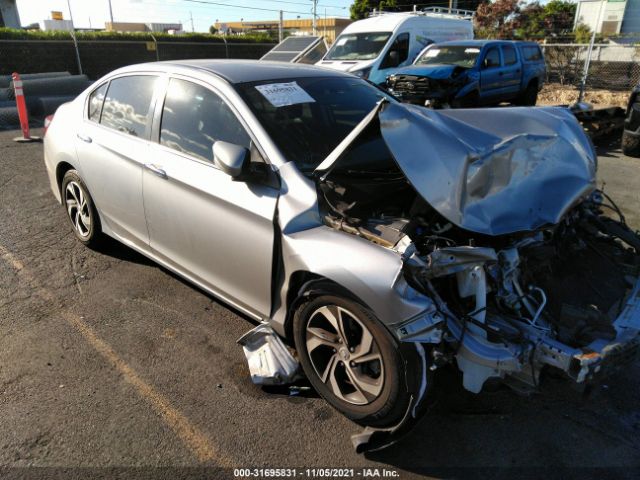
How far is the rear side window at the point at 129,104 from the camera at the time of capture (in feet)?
12.6

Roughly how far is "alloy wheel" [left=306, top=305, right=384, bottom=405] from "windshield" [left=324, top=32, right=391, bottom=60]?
11.9 metres

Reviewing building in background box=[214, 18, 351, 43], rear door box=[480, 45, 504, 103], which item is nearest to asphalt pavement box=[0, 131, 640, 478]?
rear door box=[480, 45, 504, 103]

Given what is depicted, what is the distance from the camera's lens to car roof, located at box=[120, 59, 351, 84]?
11.4 feet

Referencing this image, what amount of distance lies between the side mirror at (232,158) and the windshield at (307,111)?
0.95 feet

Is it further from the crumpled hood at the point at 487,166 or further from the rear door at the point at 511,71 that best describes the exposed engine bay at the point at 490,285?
the rear door at the point at 511,71

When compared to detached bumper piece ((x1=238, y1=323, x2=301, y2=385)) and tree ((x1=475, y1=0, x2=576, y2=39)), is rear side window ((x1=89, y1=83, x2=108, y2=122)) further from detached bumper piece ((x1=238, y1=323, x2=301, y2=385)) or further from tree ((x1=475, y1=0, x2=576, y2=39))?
tree ((x1=475, y1=0, x2=576, y2=39))

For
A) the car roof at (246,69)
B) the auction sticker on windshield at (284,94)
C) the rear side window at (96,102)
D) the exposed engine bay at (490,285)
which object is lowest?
the exposed engine bay at (490,285)

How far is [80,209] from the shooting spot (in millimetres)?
4742

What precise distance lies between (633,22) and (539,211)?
3907 centimetres

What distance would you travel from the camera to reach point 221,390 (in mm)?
3018

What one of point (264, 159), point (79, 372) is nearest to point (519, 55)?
point (264, 159)

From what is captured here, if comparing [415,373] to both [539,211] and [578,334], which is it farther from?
[539,211]

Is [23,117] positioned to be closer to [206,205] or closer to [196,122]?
[196,122]

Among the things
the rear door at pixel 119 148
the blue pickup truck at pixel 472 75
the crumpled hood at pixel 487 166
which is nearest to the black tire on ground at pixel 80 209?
the rear door at pixel 119 148
